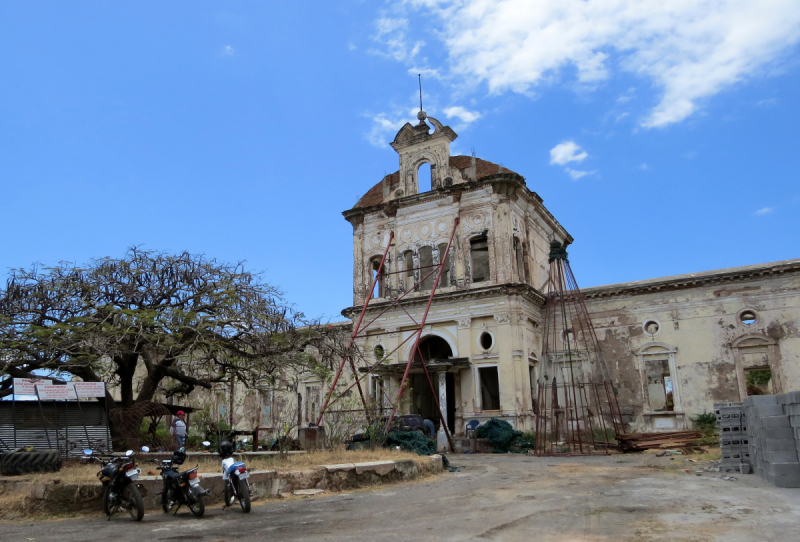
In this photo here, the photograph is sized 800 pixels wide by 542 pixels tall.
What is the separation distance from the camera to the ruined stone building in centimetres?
2314

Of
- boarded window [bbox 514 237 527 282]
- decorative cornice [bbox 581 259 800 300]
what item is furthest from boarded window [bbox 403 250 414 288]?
decorative cornice [bbox 581 259 800 300]

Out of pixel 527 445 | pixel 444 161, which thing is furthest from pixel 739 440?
pixel 444 161

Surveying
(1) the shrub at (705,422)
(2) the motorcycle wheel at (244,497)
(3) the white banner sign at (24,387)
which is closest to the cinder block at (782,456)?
(2) the motorcycle wheel at (244,497)

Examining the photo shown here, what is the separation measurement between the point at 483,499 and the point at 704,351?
17.1 m

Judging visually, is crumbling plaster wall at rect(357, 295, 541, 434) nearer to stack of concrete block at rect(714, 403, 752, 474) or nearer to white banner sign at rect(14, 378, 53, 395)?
stack of concrete block at rect(714, 403, 752, 474)

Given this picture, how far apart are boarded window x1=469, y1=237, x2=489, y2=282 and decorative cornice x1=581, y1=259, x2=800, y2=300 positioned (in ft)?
13.4

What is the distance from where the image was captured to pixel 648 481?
1159 centimetres

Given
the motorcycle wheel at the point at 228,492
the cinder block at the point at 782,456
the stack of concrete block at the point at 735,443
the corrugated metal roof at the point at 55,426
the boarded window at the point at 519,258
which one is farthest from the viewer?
the boarded window at the point at 519,258

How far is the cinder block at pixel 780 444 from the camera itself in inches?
403

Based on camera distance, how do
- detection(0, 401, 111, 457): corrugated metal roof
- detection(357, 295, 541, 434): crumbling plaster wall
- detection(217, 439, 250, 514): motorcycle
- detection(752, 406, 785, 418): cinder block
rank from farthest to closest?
detection(357, 295, 541, 434): crumbling plaster wall < detection(0, 401, 111, 457): corrugated metal roof < detection(752, 406, 785, 418): cinder block < detection(217, 439, 250, 514): motorcycle

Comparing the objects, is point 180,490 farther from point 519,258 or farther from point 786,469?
point 519,258

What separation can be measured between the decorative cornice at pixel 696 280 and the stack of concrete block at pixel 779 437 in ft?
44.7

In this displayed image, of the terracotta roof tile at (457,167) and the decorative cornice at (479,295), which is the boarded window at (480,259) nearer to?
the decorative cornice at (479,295)

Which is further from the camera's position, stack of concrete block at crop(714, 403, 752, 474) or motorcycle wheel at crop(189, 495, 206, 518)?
stack of concrete block at crop(714, 403, 752, 474)
